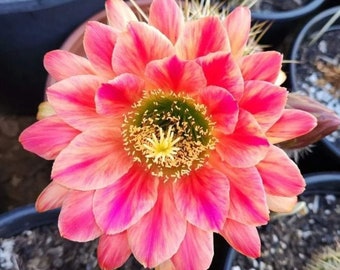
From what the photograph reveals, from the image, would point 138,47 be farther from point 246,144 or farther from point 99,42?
point 246,144

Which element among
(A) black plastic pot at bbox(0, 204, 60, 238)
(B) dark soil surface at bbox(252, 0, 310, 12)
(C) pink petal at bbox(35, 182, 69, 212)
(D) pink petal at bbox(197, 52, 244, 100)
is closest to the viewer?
(D) pink petal at bbox(197, 52, 244, 100)

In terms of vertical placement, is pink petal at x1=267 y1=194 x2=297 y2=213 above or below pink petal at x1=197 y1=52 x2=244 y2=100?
below

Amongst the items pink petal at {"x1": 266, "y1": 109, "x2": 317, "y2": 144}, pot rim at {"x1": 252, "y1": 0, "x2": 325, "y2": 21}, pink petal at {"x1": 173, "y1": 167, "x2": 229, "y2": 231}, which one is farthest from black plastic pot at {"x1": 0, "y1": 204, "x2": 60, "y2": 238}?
pot rim at {"x1": 252, "y1": 0, "x2": 325, "y2": 21}

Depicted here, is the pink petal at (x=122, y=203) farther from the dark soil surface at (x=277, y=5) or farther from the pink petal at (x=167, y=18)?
the dark soil surface at (x=277, y=5)

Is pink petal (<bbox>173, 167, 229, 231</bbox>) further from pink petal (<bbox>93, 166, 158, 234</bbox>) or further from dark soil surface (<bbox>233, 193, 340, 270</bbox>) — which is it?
dark soil surface (<bbox>233, 193, 340, 270</bbox>)

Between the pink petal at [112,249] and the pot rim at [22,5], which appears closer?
the pink petal at [112,249]

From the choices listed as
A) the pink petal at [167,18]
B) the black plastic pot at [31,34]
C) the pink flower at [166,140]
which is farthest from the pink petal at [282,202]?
the black plastic pot at [31,34]
